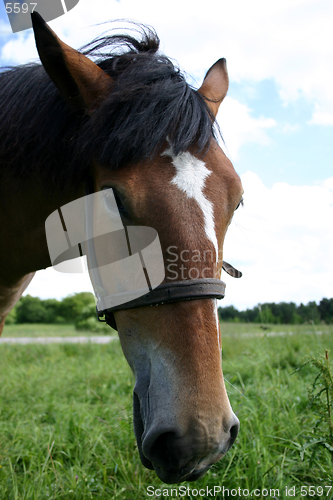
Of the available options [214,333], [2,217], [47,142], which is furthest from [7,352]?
[214,333]

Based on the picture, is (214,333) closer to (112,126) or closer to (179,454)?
(179,454)

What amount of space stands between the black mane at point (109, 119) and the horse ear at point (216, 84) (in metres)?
0.31

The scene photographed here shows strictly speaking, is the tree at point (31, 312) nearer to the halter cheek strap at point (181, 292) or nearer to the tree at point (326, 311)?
the tree at point (326, 311)

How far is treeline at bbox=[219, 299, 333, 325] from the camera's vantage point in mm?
4083

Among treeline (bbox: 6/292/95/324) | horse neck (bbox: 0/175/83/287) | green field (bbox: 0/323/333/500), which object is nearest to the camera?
horse neck (bbox: 0/175/83/287)

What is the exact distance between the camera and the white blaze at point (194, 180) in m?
1.41

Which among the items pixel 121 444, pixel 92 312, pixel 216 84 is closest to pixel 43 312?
pixel 92 312

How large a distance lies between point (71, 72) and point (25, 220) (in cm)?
→ 83

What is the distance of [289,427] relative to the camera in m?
2.63

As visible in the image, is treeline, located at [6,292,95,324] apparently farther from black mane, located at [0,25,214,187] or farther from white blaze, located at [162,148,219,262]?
white blaze, located at [162,148,219,262]

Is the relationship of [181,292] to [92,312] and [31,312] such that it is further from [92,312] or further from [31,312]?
[31,312]

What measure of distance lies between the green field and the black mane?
1447 millimetres

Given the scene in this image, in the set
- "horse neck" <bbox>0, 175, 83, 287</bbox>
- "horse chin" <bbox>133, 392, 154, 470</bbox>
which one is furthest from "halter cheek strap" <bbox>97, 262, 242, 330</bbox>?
"horse neck" <bbox>0, 175, 83, 287</bbox>

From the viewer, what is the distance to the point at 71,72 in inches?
64.2
